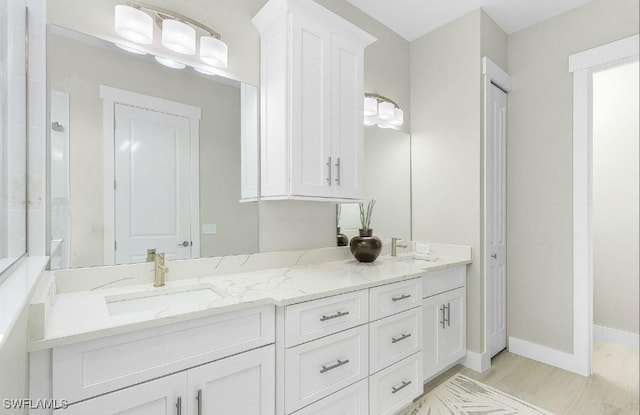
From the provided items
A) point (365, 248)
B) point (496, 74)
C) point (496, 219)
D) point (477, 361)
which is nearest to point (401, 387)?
point (365, 248)

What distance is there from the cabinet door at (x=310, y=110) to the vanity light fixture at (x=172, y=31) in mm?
412

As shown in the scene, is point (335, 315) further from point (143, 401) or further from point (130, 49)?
point (130, 49)

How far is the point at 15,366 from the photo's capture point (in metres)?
0.67

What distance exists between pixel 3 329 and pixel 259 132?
4.90ft

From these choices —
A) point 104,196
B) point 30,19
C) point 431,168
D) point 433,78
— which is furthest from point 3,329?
point 433,78

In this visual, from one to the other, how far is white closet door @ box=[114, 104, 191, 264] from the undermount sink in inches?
7.9

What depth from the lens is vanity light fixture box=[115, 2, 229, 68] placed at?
54.9 inches

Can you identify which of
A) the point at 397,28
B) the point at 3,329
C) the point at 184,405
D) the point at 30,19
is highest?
the point at 397,28

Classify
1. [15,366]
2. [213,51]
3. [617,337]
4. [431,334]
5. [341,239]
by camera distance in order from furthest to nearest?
[617,337] < [341,239] < [431,334] < [213,51] < [15,366]

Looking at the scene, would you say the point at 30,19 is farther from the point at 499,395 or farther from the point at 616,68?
the point at 616,68

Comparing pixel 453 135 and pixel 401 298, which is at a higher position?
pixel 453 135

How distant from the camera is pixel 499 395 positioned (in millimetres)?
2000

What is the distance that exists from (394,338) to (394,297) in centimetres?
22

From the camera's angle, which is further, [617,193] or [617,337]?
[617,337]
